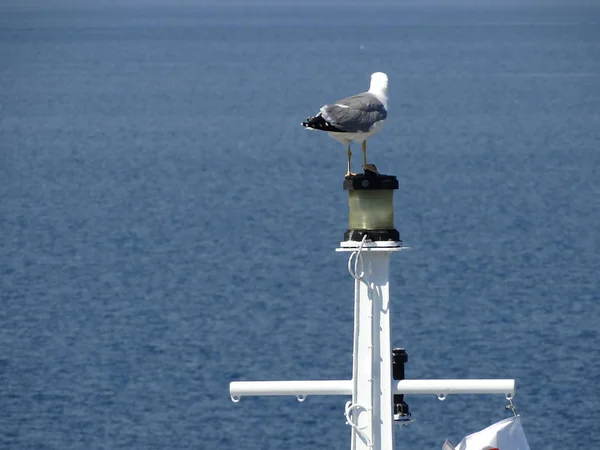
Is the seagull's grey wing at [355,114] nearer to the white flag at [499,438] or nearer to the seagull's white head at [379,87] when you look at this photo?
the seagull's white head at [379,87]

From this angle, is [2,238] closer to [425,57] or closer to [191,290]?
[191,290]

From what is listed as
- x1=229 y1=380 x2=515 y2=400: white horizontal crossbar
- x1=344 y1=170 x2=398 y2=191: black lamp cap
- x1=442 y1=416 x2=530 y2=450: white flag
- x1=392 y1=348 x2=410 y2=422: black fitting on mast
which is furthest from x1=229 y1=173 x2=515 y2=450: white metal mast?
x1=392 y1=348 x2=410 y2=422: black fitting on mast

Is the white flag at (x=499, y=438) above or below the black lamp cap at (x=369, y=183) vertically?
below

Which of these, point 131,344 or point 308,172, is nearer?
point 131,344

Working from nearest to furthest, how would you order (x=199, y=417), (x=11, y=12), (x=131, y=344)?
(x=199, y=417)
(x=131, y=344)
(x=11, y=12)

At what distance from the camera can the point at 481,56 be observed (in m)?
85.7

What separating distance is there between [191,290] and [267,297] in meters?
1.72

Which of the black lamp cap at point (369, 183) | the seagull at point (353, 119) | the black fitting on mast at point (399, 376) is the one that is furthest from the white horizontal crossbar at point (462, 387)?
the seagull at point (353, 119)

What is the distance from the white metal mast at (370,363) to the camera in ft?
24.0

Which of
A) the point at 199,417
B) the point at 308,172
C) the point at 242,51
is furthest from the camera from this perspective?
the point at 242,51

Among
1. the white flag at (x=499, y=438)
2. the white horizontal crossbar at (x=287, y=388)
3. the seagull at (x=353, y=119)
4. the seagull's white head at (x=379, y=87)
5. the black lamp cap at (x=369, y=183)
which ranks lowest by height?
the white flag at (x=499, y=438)

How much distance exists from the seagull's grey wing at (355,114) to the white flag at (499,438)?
199cm

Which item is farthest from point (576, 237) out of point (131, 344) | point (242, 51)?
point (242, 51)

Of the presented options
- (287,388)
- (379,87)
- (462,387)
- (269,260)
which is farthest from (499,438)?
(269,260)
